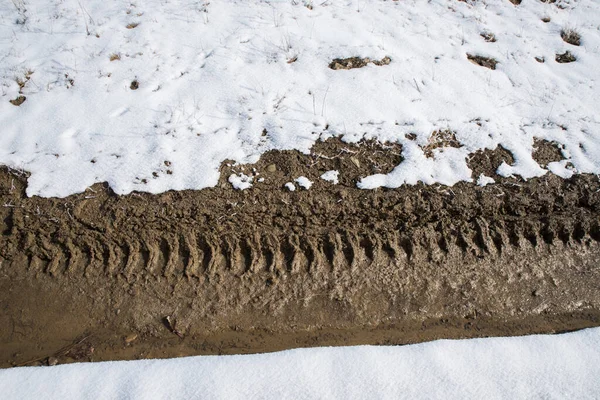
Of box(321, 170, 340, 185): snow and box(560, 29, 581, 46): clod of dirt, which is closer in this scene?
box(321, 170, 340, 185): snow

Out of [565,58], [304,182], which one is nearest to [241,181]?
[304,182]

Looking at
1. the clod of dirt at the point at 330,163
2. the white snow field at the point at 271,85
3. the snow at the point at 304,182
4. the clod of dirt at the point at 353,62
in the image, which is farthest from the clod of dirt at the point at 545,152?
the snow at the point at 304,182

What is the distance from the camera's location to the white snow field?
3809 millimetres

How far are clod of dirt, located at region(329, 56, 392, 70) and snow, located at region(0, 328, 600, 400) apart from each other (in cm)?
294

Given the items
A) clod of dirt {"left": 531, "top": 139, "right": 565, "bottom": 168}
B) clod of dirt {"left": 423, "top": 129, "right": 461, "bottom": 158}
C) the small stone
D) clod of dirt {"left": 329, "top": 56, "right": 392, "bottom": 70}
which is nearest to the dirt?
the small stone

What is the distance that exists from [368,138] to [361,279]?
1363mm

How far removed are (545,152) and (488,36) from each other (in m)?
1.78

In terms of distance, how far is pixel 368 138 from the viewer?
388cm

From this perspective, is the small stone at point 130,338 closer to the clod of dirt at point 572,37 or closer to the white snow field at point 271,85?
the white snow field at point 271,85

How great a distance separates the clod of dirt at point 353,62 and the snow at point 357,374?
2939 millimetres

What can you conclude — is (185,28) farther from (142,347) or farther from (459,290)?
(459,290)

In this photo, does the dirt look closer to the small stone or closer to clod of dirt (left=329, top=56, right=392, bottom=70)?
the small stone

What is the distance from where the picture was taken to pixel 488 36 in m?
4.82

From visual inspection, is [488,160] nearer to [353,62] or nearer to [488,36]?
[353,62]
